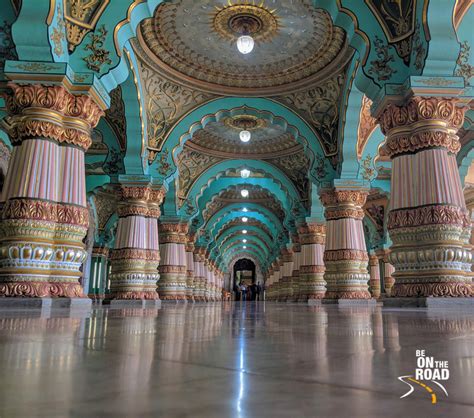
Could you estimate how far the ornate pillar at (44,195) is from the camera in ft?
17.4

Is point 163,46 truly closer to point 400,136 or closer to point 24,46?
point 24,46

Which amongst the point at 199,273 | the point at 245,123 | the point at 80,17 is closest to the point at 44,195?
the point at 80,17

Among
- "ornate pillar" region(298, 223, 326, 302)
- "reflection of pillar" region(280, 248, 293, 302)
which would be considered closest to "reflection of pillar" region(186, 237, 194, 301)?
"reflection of pillar" region(280, 248, 293, 302)

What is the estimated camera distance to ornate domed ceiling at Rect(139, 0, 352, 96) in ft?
29.8

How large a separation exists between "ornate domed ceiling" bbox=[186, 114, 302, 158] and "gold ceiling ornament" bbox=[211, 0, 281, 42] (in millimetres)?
4501

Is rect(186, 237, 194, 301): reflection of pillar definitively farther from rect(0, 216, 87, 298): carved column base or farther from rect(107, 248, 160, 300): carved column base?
rect(0, 216, 87, 298): carved column base

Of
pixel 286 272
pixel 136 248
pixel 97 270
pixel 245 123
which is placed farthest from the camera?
pixel 286 272

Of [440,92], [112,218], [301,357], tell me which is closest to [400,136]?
[440,92]

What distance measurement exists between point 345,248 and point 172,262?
6.64 metres

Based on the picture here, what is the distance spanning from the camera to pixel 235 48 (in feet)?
34.4

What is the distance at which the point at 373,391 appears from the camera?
710 mm

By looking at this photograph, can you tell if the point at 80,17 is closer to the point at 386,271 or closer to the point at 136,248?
the point at 136,248

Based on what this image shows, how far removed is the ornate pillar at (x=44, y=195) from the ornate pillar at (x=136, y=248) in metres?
3.83

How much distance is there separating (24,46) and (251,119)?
9422 mm
